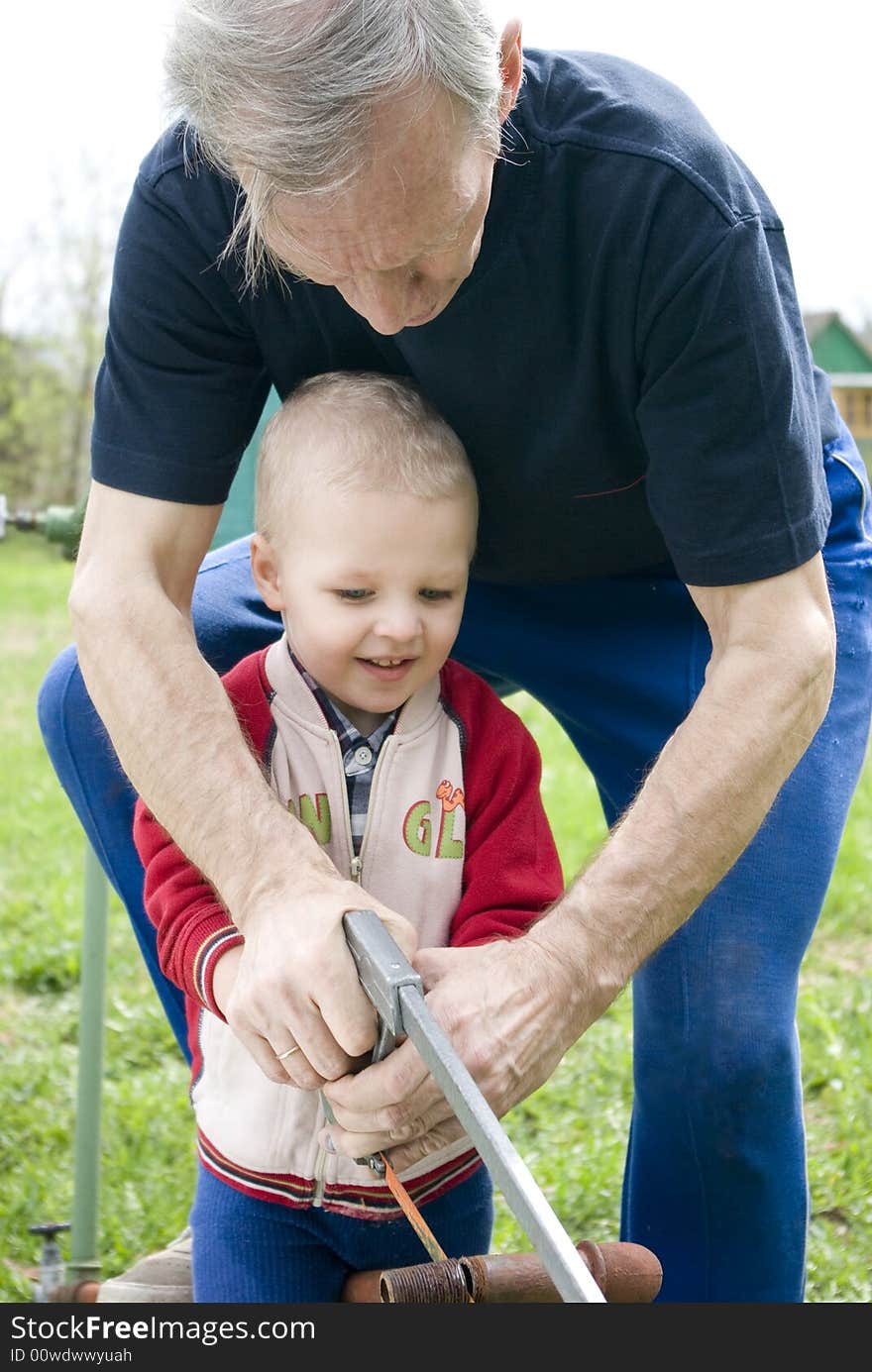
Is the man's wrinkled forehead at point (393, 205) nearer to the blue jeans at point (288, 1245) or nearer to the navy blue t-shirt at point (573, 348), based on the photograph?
the navy blue t-shirt at point (573, 348)

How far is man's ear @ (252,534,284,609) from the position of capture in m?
1.84

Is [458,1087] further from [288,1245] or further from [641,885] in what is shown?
[288,1245]

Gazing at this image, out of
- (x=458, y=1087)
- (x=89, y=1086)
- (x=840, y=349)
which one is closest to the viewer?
(x=458, y=1087)

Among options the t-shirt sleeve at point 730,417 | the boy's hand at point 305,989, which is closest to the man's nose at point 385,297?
the t-shirt sleeve at point 730,417

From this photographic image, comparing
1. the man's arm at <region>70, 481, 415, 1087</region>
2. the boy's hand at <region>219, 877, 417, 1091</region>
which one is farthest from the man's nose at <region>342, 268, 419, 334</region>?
the boy's hand at <region>219, 877, 417, 1091</region>

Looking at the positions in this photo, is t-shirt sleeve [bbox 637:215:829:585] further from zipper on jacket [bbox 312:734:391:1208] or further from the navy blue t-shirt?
zipper on jacket [bbox 312:734:391:1208]

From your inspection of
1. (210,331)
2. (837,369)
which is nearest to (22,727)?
(210,331)

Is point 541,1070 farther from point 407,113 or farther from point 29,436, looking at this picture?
point 29,436

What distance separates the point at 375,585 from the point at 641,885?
0.45 metres

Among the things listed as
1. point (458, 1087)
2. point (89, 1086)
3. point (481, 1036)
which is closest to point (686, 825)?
point (481, 1036)

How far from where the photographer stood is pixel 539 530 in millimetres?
2035

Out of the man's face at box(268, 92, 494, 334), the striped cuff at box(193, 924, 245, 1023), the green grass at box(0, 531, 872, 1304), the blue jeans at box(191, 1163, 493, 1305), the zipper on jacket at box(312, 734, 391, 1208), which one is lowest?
the green grass at box(0, 531, 872, 1304)

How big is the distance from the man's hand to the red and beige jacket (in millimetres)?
160

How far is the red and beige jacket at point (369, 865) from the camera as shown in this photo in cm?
174
